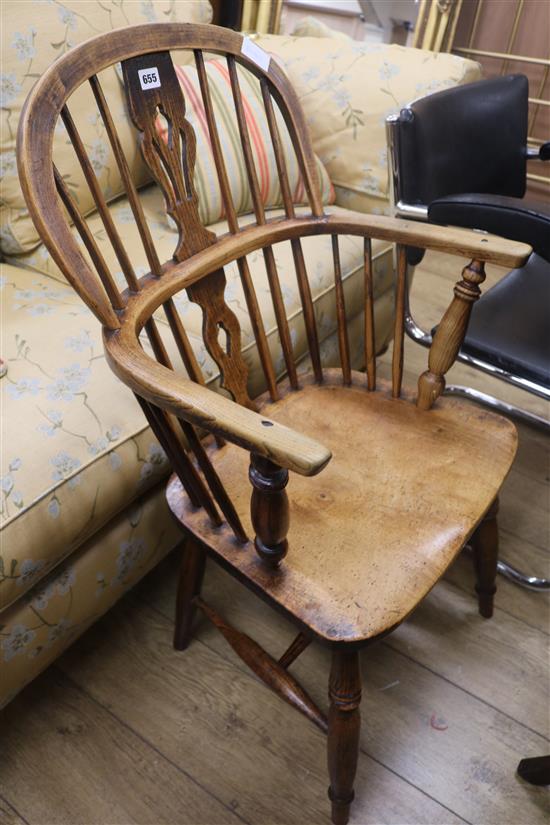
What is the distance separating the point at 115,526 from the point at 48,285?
0.48 metres

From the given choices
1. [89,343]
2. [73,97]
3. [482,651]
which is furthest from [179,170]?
[482,651]

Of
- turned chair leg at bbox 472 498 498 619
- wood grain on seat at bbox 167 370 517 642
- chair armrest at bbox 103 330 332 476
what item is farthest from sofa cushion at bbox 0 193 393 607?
turned chair leg at bbox 472 498 498 619

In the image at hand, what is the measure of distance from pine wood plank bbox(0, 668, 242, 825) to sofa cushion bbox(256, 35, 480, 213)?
125cm

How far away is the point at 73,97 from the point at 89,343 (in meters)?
0.54

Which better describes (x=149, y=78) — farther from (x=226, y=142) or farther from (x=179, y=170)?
(x=226, y=142)

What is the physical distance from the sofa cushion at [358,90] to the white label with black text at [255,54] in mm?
592

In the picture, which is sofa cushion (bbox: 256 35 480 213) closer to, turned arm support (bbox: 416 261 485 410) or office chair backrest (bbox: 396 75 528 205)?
office chair backrest (bbox: 396 75 528 205)

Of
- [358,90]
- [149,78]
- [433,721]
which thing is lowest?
[433,721]

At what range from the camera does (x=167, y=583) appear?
48.4 inches

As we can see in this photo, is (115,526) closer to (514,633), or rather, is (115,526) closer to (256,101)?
(514,633)

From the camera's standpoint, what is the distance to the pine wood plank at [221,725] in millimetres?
931

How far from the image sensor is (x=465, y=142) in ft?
3.70

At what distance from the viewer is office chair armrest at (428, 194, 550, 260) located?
0.90 metres

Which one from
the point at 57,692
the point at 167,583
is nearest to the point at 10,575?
the point at 57,692
